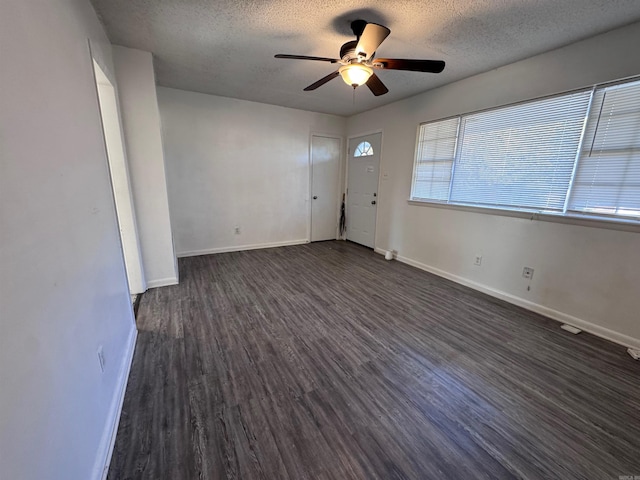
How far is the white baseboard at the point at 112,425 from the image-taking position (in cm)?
113

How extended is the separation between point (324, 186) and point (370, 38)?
3.43 m

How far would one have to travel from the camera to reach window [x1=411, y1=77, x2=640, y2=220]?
6.83ft

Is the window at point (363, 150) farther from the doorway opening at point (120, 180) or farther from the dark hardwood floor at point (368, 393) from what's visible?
the doorway opening at point (120, 180)

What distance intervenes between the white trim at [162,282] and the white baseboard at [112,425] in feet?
4.17

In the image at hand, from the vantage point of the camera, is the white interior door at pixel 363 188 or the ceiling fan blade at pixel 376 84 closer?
the ceiling fan blade at pixel 376 84

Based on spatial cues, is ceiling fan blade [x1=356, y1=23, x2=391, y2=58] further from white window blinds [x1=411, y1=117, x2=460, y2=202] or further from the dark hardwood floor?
the dark hardwood floor

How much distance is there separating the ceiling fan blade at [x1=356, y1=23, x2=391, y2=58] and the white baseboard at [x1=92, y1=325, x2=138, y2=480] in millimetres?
2670

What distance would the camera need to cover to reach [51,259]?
3.13 ft

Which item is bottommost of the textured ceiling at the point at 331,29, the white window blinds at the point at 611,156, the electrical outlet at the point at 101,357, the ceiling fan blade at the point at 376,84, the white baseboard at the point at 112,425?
the white baseboard at the point at 112,425

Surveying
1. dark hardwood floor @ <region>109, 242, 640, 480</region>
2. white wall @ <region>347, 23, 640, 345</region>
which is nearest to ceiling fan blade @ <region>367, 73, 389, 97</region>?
white wall @ <region>347, 23, 640, 345</region>

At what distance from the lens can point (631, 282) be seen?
2.08m

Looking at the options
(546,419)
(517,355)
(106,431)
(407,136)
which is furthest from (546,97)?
(106,431)

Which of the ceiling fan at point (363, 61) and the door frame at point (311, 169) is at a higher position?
the ceiling fan at point (363, 61)

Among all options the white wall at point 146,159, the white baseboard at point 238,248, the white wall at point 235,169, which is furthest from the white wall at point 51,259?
the white baseboard at point 238,248
